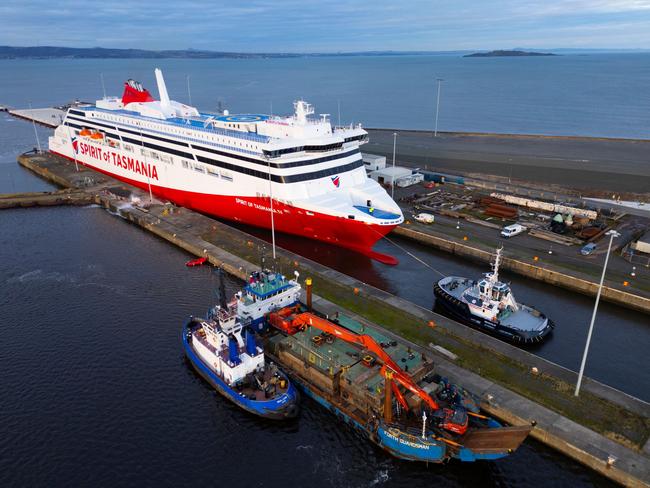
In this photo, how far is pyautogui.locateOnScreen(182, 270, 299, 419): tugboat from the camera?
2489 centimetres

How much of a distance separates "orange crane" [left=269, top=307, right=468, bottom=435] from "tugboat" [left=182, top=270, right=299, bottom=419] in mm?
2646

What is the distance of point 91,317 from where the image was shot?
35031mm

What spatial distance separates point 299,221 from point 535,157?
178 ft

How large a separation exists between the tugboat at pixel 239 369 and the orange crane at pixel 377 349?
2.65 metres

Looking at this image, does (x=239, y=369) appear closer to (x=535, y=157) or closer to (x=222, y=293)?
(x=222, y=293)

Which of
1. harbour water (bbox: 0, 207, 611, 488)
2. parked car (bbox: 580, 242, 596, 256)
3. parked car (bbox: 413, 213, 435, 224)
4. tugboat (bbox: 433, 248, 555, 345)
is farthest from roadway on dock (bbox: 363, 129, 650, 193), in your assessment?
harbour water (bbox: 0, 207, 611, 488)

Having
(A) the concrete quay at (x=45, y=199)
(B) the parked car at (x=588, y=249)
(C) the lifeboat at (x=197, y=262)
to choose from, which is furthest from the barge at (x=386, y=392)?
(A) the concrete quay at (x=45, y=199)

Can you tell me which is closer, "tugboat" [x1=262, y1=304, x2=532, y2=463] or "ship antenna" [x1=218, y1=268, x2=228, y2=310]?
"tugboat" [x1=262, y1=304, x2=532, y2=463]

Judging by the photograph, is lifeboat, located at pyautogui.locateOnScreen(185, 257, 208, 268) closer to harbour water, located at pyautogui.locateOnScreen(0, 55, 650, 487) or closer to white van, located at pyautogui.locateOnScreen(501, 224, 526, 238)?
harbour water, located at pyautogui.locateOnScreen(0, 55, 650, 487)

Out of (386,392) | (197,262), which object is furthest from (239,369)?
(197,262)

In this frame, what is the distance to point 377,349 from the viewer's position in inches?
977

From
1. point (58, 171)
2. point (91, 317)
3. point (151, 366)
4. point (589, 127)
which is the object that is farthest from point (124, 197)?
point (589, 127)

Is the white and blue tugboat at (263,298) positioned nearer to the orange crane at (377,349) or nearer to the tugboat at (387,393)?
the orange crane at (377,349)

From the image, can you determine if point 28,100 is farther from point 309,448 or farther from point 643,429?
point 643,429
